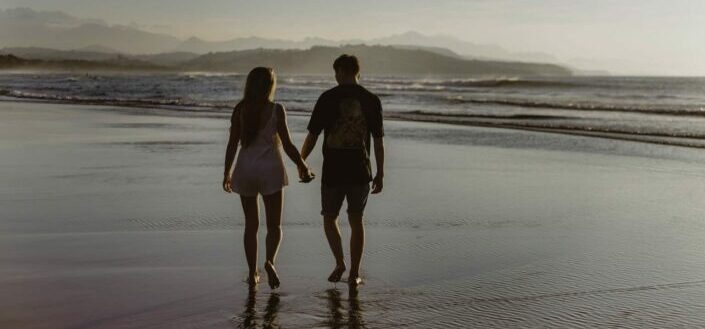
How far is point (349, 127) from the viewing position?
543 cm

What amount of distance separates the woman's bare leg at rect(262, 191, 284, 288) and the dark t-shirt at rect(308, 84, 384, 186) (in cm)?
39

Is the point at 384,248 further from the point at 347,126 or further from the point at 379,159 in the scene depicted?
the point at 347,126

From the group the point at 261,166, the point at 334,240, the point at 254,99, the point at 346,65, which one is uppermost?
the point at 346,65

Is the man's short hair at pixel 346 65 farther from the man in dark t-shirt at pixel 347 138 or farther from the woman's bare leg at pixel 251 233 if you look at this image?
the woman's bare leg at pixel 251 233

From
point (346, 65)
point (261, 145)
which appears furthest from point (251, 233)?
point (346, 65)

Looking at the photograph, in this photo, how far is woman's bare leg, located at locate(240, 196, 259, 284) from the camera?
5.40 m

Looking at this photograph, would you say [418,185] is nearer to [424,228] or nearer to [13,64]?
[424,228]

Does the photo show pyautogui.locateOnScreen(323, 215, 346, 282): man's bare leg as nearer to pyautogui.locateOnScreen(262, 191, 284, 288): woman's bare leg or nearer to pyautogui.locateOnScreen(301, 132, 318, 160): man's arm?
pyautogui.locateOnScreen(262, 191, 284, 288): woman's bare leg

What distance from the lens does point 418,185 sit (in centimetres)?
1011

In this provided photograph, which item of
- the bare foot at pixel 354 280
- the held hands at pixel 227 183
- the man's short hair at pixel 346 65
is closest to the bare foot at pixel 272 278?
the bare foot at pixel 354 280

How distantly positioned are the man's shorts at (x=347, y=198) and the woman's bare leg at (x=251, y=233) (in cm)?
51

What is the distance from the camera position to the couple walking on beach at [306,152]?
5258mm

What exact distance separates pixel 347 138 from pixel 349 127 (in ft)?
0.26

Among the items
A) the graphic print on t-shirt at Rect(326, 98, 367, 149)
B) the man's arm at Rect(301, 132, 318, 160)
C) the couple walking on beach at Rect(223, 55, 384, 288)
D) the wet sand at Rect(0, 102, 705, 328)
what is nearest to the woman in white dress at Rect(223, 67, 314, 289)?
the couple walking on beach at Rect(223, 55, 384, 288)
